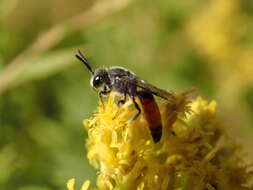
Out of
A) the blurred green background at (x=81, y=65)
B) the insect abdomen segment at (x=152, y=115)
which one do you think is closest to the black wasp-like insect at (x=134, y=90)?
the insect abdomen segment at (x=152, y=115)

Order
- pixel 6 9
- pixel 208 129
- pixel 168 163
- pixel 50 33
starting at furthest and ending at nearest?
pixel 50 33, pixel 6 9, pixel 208 129, pixel 168 163

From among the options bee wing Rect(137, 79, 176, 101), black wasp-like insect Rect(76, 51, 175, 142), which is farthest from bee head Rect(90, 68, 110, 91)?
bee wing Rect(137, 79, 176, 101)

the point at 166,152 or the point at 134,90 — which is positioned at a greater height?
the point at 134,90

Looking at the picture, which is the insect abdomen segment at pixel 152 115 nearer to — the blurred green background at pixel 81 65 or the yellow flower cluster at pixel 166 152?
the yellow flower cluster at pixel 166 152

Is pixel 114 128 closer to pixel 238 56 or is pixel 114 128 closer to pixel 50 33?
pixel 50 33

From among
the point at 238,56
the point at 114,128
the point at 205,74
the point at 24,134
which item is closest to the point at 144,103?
the point at 114,128

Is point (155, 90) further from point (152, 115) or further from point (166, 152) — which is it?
point (166, 152)

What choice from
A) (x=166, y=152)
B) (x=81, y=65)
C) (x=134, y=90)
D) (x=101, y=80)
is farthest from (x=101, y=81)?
(x=81, y=65)
